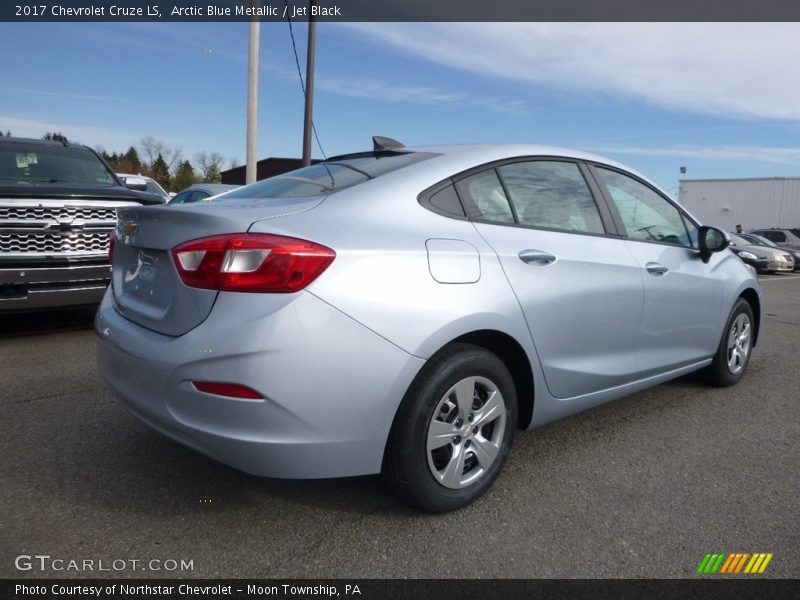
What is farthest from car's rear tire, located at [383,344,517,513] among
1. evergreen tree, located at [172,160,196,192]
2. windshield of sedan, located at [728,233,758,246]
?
evergreen tree, located at [172,160,196,192]

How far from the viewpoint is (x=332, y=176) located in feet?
9.68

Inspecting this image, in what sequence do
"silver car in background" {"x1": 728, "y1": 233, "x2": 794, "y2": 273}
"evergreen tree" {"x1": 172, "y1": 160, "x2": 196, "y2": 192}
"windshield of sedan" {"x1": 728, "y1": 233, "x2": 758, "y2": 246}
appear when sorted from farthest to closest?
"evergreen tree" {"x1": 172, "y1": 160, "x2": 196, "y2": 192} → "windshield of sedan" {"x1": 728, "y1": 233, "x2": 758, "y2": 246} → "silver car in background" {"x1": 728, "y1": 233, "x2": 794, "y2": 273}

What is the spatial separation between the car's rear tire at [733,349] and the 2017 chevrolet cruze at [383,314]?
1355 millimetres

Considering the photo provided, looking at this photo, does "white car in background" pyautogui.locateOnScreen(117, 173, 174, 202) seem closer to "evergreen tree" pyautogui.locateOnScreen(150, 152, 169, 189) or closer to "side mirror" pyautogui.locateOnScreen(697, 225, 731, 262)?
"side mirror" pyautogui.locateOnScreen(697, 225, 731, 262)

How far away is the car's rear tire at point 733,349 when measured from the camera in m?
4.45

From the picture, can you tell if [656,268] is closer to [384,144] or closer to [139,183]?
[384,144]


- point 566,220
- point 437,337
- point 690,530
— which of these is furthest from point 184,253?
point 690,530

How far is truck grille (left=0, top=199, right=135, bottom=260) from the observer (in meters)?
4.96

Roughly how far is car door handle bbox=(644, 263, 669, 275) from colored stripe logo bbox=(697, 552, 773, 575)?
1580 mm

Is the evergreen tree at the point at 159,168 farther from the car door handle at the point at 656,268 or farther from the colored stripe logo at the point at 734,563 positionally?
the colored stripe logo at the point at 734,563

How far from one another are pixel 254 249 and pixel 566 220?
1.69 m

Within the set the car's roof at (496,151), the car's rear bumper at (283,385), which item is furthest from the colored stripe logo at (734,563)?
the car's roof at (496,151)

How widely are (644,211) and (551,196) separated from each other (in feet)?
3.06

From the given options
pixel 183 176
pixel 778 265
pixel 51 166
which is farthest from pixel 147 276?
pixel 183 176
